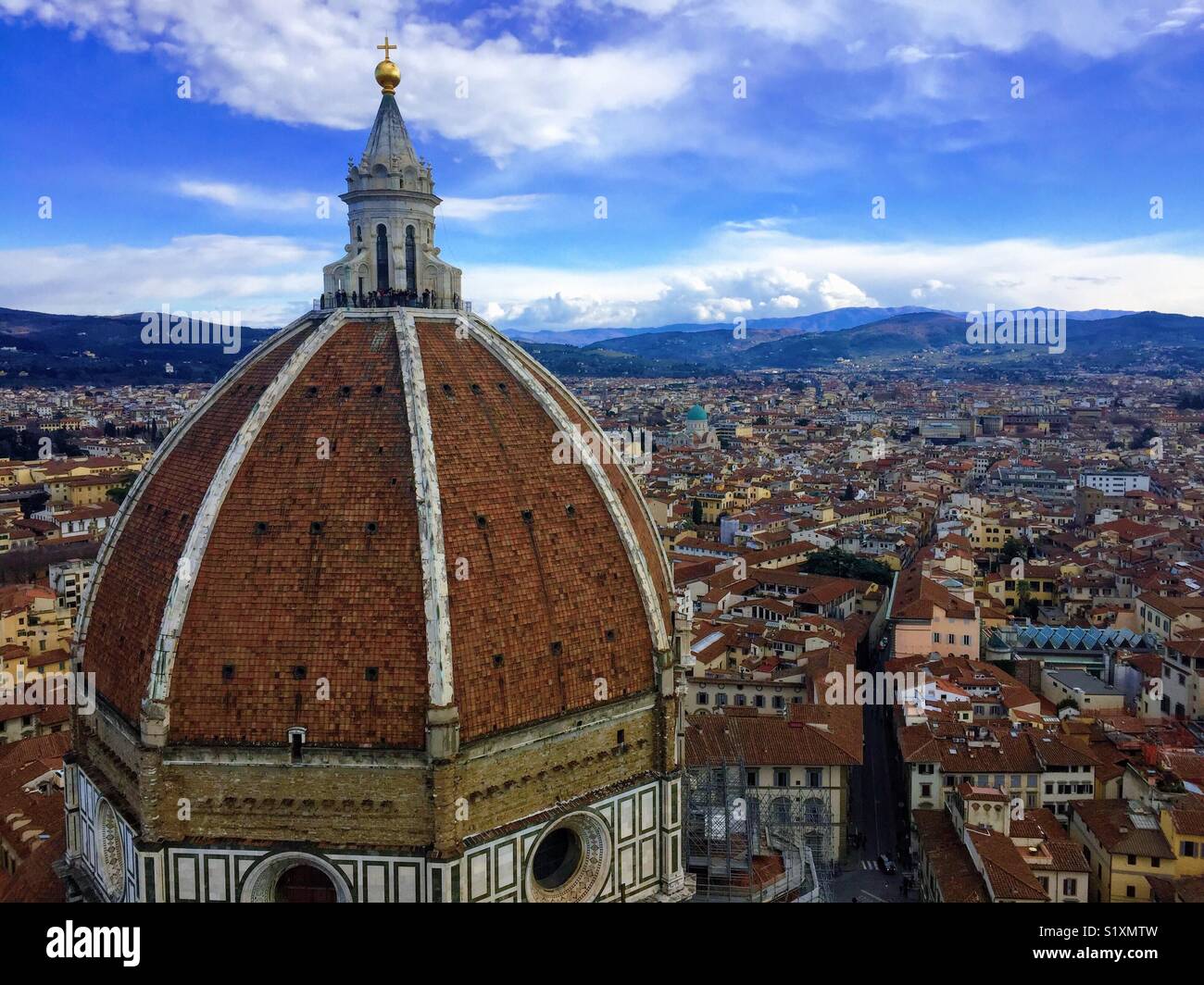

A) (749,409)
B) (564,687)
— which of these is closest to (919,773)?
(564,687)

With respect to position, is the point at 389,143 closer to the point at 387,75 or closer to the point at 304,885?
the point at 387,75

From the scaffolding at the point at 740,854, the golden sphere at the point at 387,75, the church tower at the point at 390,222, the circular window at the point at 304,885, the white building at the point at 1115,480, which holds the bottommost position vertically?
the scaffolding at the point at 740,854

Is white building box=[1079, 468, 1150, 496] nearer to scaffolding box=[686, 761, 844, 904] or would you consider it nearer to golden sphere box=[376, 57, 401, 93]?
scaffolding box=[686, 761, 844, 904]

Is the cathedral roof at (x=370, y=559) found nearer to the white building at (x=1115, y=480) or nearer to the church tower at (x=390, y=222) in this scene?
the church tower at (x=390, y=222)

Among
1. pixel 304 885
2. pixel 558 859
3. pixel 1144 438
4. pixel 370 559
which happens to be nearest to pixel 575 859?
pixel 558 859

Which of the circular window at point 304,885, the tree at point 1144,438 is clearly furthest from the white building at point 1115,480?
the circular window at point 304,885
